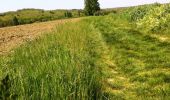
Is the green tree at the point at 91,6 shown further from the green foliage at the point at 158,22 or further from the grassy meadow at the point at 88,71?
the grassy meadow at the point at 88,71

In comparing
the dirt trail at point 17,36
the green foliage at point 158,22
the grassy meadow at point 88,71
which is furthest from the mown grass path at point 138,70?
the green foliage at point 158,22

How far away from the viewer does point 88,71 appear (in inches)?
269

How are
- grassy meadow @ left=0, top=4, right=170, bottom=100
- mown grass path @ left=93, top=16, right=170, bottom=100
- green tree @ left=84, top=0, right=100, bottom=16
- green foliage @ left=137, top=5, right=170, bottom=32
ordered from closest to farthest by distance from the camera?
grassy meadow @ left=0, top=4, right=170, bottom=100
mown grass path @ left=93, top=16, right=170, bottom=100
green foliage @ left=137, top=5, right=170, bottom=32
green tree @ left=84, top=0, right=100, bottom=16

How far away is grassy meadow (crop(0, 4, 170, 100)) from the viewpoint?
568cm

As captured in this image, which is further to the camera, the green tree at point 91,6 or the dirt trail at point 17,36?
the green tree at point 91,6

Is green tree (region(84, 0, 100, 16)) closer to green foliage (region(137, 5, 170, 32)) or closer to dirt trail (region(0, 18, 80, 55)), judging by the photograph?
dirt trail (region(0, 18, 80, 55))

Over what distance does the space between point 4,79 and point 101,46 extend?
35.9 ft

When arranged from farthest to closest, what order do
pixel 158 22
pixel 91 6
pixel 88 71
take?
pixel 91 6 → pixel 158 22 → pixel 88 71

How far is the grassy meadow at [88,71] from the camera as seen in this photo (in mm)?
5676

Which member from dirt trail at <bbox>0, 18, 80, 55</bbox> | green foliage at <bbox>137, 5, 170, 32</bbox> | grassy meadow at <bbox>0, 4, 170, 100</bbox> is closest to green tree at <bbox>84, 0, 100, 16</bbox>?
dirt trail at <bbox>0, 18, 80, 55</bbox>

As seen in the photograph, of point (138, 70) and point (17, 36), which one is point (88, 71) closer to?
point (138, 70)

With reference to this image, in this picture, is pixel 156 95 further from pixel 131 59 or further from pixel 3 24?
pixel 3 24

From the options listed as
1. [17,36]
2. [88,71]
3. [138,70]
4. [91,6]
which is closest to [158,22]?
[138,70]

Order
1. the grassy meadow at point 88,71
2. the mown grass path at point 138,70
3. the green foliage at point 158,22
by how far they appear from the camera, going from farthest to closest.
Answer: the green foliage at point 158,22
the mown grass path at point 138,70
the grassy meadow at point 88,71
